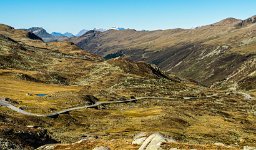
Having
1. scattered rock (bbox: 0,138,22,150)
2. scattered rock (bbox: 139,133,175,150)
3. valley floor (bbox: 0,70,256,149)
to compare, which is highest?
scattered rock (bbox: 139,133,175,150)

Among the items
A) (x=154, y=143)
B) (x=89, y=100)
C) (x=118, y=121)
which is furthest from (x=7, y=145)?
(x=89, y=100)

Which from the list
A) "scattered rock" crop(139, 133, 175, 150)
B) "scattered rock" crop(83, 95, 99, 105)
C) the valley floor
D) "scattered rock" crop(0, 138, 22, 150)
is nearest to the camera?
"scattered rock" crop(139, 133, 175, 150)

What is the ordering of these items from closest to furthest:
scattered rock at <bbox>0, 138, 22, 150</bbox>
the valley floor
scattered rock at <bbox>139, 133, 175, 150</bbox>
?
1. scattered rock at <bbox>139, 133, 175, 150</bbox>
2. scattered rock at <bbox>0, 138, 22, 150</bbox>
3. the valley floor

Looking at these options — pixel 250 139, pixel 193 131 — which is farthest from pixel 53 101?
pixel 250 139

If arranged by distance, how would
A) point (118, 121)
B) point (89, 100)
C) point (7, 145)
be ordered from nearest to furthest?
point (7, 145), point (118, 121), point (89, 100)

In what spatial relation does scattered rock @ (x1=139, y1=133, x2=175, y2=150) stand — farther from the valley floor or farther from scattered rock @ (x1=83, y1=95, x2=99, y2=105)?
scattered rock @ (x1=83, y1=95, x2=99, y2=105)

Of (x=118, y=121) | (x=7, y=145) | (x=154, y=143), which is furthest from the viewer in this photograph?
(x=118, y=121)

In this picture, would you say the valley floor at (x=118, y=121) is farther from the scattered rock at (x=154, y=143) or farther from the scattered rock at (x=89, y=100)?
the scattered rock at (x=154, y=143)

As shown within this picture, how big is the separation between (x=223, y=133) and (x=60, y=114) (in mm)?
50091

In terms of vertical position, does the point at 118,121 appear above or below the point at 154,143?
below

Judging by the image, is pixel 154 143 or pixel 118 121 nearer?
pixel 154 143

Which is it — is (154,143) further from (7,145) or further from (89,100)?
(89,100)

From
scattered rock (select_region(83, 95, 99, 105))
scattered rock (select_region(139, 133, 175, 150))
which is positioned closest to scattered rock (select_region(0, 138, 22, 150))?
scattered rock (select_region(139, 133, 175, 150))

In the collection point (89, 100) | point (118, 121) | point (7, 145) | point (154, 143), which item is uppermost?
point (154, 143)
